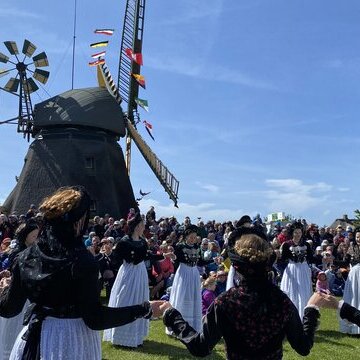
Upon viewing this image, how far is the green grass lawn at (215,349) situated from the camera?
7934 mm

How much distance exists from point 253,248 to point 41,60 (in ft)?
83.0

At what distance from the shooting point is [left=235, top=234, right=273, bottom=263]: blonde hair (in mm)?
2963

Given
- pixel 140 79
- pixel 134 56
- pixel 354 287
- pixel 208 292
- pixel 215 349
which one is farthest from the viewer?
pixel 140 79

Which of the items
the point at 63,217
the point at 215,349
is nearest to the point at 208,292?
→ the point at 215,349

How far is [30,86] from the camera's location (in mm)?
26312

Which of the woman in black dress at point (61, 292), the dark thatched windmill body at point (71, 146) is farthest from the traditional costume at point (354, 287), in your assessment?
the dark thatched windmill body at point (71, 146)

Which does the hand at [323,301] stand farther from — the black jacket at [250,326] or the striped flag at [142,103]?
the striped flag at [142,103]

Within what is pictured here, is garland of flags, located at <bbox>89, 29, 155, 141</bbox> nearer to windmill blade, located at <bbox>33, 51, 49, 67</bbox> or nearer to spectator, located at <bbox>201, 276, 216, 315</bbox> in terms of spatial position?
windmill blade, located at <bbox>33, 51, 49, 67</bbox>

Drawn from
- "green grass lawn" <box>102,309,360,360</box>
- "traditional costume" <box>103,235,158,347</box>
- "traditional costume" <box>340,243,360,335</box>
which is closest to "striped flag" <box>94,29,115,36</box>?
"green grass lawn" <box>102,309,360,360</box>

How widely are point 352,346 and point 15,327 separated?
20.0ft

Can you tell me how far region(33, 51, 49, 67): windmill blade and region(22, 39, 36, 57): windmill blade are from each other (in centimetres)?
33

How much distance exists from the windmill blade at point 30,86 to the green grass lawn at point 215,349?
63.6 ft

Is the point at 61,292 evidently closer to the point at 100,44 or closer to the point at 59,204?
Answer: the point at 59,204

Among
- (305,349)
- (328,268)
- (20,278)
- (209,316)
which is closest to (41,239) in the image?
(20,278)
